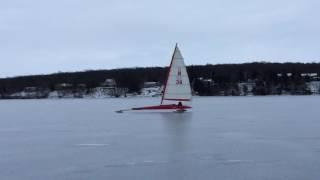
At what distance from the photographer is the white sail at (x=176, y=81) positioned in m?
35.6

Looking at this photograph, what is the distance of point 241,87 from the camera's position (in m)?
124

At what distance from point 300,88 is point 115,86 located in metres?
38.8

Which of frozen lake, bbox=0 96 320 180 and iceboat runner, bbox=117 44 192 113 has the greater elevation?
iceboat runner, bbox=117 44 192 113

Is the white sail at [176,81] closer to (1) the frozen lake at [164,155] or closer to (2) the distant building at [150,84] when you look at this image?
(1) the frozen lake at [164,155]

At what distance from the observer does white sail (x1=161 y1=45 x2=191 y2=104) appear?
117 feet

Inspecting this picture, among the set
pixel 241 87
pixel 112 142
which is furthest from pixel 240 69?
pixel 112 142

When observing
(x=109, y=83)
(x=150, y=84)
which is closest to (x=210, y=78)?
(x=150, y=84)

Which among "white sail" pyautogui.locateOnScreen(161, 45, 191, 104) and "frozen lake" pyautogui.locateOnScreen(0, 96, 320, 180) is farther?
"white sail" pyautogui.locateOnScreen(161, 45, 191, 104)

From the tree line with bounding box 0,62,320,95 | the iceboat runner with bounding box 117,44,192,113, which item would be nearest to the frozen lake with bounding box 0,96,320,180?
the iceboat runner with bounding box 117,44,192,113

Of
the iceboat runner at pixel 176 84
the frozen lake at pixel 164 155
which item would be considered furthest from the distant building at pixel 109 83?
the frozen lake at pixel 164 155

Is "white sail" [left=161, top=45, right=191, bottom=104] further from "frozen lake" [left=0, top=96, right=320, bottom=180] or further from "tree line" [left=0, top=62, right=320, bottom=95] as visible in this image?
"tree line" [left=0, top=62, right=320, bottom=95]

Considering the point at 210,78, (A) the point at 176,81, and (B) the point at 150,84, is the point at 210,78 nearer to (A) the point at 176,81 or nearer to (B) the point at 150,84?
(B) the point at 150,84

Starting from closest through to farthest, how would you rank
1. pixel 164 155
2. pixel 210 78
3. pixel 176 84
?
1. pixel 164 155
2. pixel 176 84
3. pixel 210 78

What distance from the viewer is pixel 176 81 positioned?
3569cm
